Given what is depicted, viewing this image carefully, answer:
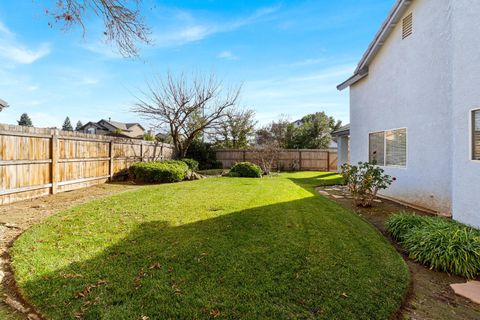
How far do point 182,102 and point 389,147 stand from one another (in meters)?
12.3

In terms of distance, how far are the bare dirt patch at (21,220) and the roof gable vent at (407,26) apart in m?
9.84

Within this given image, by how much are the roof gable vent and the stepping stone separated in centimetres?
687

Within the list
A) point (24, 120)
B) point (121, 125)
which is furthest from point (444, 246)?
point (24, 120)

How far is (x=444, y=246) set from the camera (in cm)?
360

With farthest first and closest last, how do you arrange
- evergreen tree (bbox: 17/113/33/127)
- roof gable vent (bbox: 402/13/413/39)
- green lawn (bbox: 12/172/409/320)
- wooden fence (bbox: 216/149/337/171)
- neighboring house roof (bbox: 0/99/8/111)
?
evergreen tree (bbox: 17/113/33/127)
wooden fence (bbox: 216/149/337/171)
neighboring house roof (bbox: 0/99/8/111)
roof gable vent (bbox: 402/13/413/39)
green lawn (bbox: 12/172/409/320)

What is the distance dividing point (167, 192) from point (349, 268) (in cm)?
641

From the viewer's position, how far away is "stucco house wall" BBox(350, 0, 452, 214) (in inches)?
231

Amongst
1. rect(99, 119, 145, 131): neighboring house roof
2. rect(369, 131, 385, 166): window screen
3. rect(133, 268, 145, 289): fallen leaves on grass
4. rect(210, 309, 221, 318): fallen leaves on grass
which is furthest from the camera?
rect(99, 119, 145, 131): neighboring house roof

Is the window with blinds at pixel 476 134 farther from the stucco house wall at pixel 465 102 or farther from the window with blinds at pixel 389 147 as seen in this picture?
the window with blinds at pixel 389 147

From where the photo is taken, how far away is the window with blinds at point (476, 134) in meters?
4.42

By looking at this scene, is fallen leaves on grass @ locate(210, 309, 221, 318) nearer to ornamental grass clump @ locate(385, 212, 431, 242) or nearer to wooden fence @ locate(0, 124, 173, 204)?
ornamental grass clump @ locate(385, 212, 431, 242)

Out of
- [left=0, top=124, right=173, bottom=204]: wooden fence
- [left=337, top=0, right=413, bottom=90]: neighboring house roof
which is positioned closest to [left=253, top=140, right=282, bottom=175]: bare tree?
[left=337, top=0, right=413, bottom=90]: neighboring house roof

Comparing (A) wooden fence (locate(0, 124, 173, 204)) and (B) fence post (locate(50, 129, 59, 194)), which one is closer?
(A) wooden fence (locate(0, 124, 173, 204))

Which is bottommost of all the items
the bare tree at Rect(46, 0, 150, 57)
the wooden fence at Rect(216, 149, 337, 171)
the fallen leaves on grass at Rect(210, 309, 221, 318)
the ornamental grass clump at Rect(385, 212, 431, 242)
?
the fallen leaves on grass at Rect(210, 309, 221, 318)
